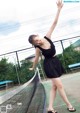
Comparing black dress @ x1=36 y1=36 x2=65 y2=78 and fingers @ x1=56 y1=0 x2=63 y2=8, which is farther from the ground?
fingers @ x1=56 y1=0 x2=63 y2=8

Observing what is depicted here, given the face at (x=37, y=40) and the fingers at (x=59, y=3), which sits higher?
the fingers at (x=59, y=3)

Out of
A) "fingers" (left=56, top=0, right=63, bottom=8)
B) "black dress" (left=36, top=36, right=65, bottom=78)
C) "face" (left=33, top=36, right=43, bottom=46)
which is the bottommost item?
"black dress" (left=36, top=36, right=65, bottom=78)

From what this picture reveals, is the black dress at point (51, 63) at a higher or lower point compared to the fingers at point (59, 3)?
lower

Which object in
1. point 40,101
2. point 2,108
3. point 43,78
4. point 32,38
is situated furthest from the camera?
point 43,78

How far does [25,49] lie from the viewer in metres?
17.3

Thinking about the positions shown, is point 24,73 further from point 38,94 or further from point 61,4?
point 61,4

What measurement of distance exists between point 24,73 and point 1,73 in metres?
1.23

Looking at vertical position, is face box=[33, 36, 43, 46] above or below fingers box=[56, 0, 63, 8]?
below

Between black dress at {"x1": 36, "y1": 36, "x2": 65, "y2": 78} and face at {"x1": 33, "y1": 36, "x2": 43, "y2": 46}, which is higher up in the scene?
face at {"x1": 33, "y1": 36, "x2": 43, "y2": 46}

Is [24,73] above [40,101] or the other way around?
the other way around

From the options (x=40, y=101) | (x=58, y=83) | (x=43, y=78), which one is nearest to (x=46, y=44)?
(x=58, y=83)

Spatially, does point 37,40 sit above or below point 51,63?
above

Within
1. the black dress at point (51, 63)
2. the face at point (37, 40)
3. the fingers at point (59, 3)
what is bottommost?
the black dress at point (51, 63)

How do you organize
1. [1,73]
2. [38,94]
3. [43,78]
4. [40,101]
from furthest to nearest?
[1,73] < [43,78] < [38,94] < [40,101]
